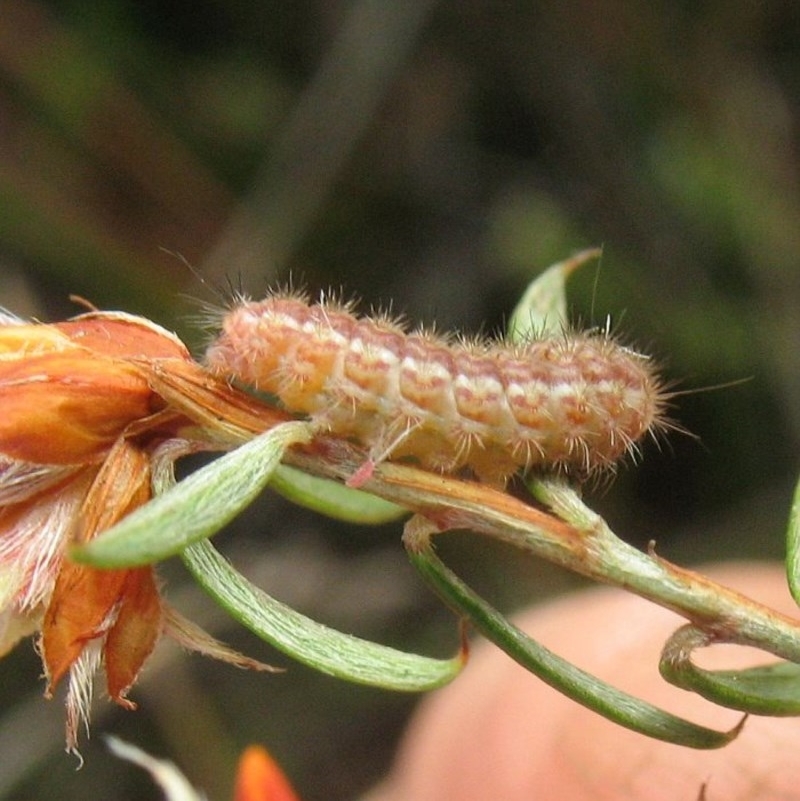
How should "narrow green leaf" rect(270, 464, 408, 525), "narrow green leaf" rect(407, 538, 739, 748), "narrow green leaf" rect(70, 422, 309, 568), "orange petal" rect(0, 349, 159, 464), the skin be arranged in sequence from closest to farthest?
"narrow green leaf" rect(70, 422, 309, 568), "orange petal" rect(0, 349, 159, 464), "narrow green leaf" rect(407, 538, 739, 748), "narrow green leaf" rect(270, 464, 408, 525), the skin

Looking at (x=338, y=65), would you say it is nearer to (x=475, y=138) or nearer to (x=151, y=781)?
(x=475, y=138)

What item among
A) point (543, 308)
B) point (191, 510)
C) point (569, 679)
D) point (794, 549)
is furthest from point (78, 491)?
point (794, 549)

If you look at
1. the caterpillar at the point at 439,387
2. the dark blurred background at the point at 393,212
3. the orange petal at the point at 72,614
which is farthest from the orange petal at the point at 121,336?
the dark blurred background at the point at 393,212

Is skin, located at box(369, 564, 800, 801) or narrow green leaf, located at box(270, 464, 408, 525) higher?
narrow green leaf, located at box(270, 464, 408, 525)

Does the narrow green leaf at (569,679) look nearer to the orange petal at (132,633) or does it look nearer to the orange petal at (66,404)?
the orange petal at (132,633)

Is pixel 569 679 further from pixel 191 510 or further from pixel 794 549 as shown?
pixel 191 510

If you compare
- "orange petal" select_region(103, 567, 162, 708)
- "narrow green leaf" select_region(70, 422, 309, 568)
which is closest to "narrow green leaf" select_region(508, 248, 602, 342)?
"narrow green leaf" select_region(70, 422, 309, 568)

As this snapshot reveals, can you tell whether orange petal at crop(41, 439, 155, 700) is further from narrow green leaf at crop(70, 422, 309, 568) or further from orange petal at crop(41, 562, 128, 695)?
narrow green leaf at crop(70, 422, 309, 568)
